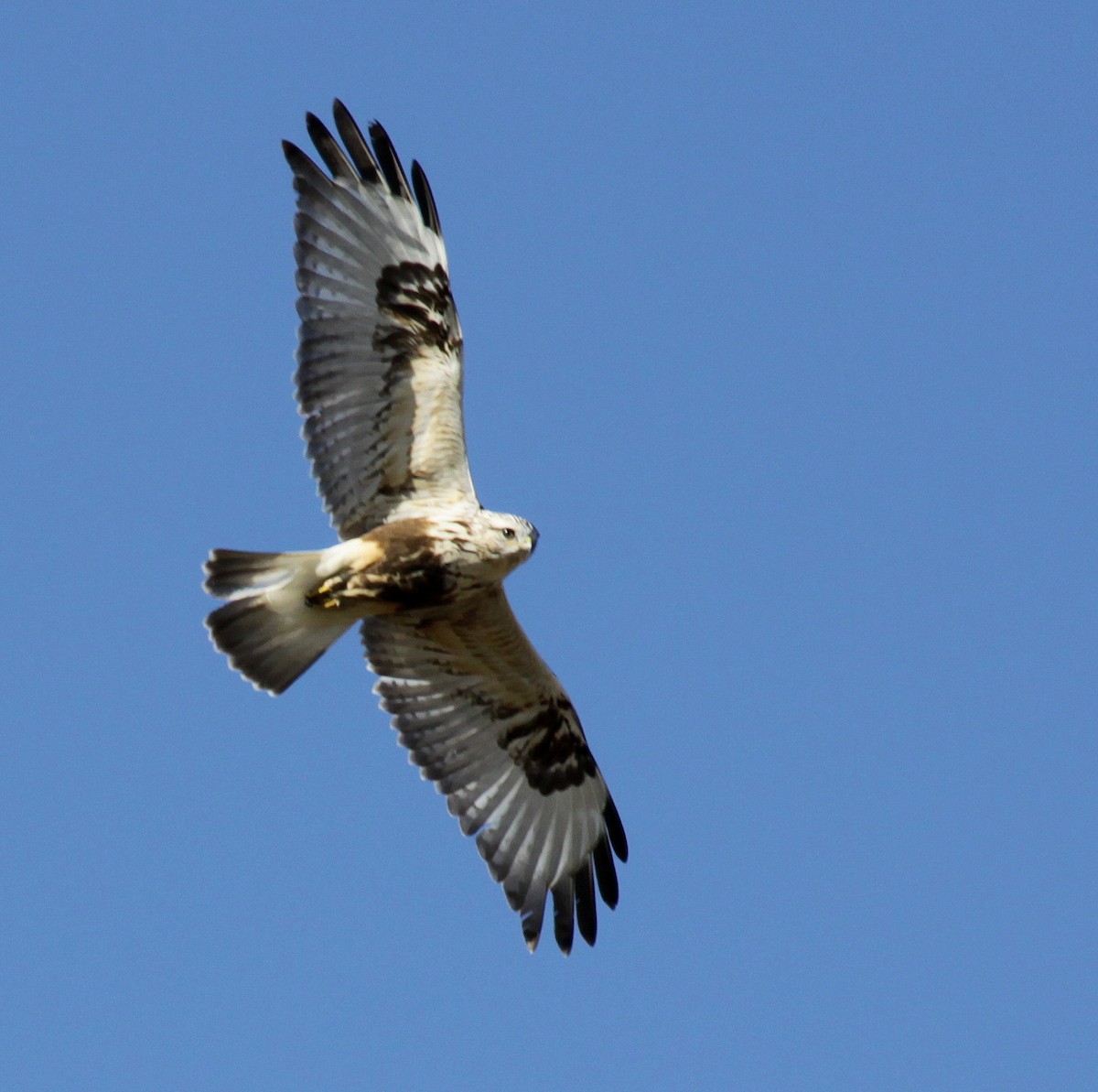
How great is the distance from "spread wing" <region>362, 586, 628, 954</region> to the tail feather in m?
0.73

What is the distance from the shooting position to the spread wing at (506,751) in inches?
423

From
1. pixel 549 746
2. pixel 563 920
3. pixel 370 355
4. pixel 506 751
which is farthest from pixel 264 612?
pixel 563 920

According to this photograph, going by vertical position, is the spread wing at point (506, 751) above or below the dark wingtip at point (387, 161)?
below

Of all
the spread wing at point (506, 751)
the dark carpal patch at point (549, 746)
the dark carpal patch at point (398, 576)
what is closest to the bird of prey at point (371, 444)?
the dark carpal patch at point (398, 576)

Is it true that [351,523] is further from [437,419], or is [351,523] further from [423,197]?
[423,197]

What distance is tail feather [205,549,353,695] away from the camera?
1003 cm

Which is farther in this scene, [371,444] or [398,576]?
[371,444]

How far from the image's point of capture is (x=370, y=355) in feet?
33.0

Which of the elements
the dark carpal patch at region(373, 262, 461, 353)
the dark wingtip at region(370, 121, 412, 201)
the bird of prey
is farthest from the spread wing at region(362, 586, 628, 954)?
Result: the dark wingtip at region(370, 121, 412, 201)

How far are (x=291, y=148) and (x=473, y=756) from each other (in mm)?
3477

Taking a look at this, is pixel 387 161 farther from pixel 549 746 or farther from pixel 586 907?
pixel 586 907

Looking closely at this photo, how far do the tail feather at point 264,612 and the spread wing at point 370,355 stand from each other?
0.39 metres

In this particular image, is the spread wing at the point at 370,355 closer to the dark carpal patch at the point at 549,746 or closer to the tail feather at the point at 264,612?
the tail feather at the point at 264,612

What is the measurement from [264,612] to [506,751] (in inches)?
68.5
